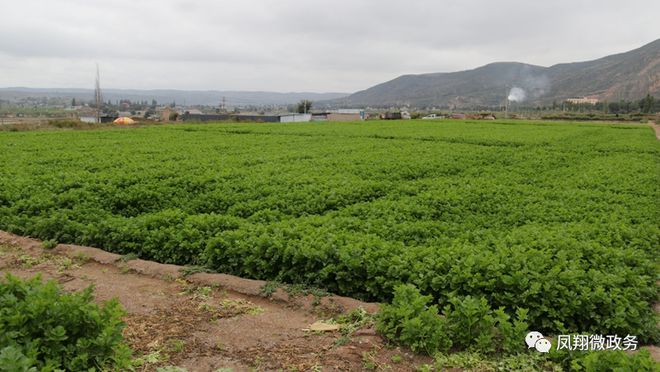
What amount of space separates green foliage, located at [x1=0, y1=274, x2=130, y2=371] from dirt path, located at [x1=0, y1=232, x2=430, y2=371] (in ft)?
1.48

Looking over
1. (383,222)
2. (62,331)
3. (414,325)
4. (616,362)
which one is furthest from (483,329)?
(383,222)

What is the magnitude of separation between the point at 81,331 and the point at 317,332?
223 centimetres

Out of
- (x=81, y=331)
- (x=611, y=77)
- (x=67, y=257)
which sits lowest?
(x=67, y=257)

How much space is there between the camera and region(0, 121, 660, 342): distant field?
5520 mm

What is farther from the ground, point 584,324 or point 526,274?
point 526,274

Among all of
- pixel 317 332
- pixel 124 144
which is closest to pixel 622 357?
pixel 317 332

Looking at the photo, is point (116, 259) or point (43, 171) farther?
point (43, 171)

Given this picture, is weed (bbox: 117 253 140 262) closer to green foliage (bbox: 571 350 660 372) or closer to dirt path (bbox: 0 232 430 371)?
dirt path (bbox: 0 232 430 371)

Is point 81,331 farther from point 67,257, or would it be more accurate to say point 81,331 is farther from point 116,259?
point 67,257

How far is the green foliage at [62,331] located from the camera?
11.9 feet

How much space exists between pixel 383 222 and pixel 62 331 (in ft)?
18.6

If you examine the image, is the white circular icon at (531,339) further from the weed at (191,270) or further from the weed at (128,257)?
the weed at (128,257)

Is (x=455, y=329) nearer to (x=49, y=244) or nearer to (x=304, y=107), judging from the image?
(x=49, y=244)

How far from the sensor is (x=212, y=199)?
34.5ft
